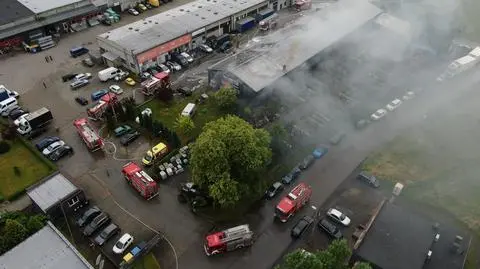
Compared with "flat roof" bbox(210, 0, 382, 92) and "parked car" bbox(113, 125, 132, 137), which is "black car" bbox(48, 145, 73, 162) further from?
"flat roof" bbox(210, 0, 382, 92)

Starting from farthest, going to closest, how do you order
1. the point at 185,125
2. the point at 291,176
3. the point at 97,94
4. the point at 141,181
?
the point at 97,94 → the point at 185,125 → the point at 291,176 → the point at 141,181

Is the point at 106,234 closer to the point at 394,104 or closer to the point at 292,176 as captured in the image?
the point at 292,176

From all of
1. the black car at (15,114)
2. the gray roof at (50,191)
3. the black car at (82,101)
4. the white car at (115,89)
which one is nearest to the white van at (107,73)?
the white car at (115,89)

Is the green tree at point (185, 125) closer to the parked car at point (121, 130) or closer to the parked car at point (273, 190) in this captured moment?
the parked car at point (121, 130)

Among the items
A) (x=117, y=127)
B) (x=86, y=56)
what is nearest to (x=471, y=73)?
(x=117, y=127)

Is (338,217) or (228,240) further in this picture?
(338,217)

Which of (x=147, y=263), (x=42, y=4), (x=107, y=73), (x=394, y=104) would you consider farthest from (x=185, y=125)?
(x=42, y=4)

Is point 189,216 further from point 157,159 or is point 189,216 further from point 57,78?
point 57,78
